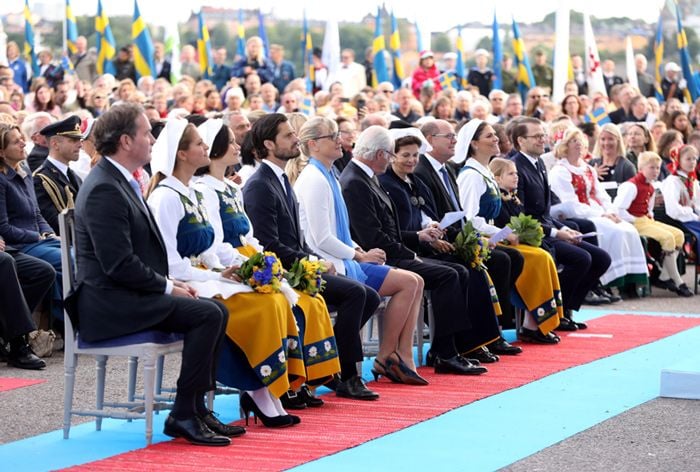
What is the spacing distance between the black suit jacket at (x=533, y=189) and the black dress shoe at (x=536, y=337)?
124cm

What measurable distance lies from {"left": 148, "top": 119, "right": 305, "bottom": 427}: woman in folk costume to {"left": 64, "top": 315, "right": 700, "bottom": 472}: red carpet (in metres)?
0.22

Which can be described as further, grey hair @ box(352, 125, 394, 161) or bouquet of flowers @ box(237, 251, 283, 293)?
grey hair @ box(352, 125, 394, 161)

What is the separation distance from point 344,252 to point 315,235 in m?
0.21

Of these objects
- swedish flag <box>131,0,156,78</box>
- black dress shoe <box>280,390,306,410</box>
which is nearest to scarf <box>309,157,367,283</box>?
black dress shoe <box>280,390,306,410</box>

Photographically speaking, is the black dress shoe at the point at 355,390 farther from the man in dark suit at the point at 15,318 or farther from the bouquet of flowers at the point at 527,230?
the bouquet of flowers at the point at 527,230

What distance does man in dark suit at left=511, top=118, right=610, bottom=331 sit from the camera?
11.5 meters

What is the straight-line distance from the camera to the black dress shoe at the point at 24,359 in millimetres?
9086

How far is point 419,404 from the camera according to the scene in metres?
7.91

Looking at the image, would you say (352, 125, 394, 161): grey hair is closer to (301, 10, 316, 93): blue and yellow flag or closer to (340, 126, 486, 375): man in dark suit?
(340, 126, 486, 375): man in dark suit

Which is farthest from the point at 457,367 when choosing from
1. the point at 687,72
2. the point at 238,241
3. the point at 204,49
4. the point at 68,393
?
the point at 687,72

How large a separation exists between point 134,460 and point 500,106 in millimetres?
12998

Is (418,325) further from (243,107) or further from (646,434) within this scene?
(243,107)

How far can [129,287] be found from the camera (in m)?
6.68

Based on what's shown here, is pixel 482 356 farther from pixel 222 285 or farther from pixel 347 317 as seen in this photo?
pixel 222 285
